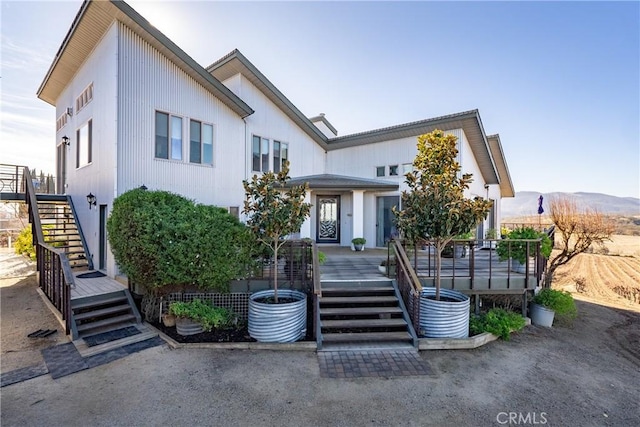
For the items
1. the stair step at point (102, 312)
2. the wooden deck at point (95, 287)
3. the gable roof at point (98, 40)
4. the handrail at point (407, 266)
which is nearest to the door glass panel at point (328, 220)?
the gable roof at point (98, 40)

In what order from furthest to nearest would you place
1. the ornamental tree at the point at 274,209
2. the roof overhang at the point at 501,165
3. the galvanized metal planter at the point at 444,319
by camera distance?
the roof overhang at the point at 501,165, the ornamental tree at the point at 274,209, the galvanized metal planter at the point at 444,319

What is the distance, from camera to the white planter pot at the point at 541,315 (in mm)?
7570

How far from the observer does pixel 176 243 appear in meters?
5.98

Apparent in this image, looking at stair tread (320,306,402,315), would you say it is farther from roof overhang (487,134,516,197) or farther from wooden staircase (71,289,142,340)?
roof overhang (487,134,516,197)

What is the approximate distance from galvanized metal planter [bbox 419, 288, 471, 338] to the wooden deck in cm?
672

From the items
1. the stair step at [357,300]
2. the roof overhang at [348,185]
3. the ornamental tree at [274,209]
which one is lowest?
the stair step at [357,300]

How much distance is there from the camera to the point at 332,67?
43.1 feet

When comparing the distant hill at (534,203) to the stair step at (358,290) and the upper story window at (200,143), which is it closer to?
the stair step at (358,290)

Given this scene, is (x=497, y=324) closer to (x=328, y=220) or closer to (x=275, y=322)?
(x=275, y=322)

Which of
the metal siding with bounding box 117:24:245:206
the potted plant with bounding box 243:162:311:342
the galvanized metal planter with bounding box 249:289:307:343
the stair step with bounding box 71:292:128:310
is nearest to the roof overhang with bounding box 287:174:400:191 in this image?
the metal siding with bounding box 117:24:245:206

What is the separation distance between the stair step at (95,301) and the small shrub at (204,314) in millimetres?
1597

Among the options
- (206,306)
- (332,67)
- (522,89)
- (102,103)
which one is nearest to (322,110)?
(332,67)

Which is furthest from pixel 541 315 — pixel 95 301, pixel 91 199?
pixel 91 199

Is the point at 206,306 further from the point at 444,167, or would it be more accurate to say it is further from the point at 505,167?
the point at 505,167
